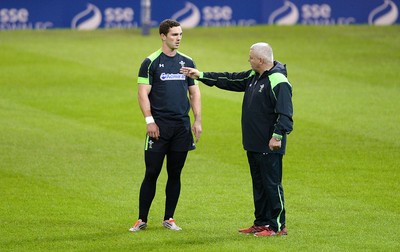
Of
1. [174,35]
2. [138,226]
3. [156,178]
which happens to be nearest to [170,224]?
[138,226]

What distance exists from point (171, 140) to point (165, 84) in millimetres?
612

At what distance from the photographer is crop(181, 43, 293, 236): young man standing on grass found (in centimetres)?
1014

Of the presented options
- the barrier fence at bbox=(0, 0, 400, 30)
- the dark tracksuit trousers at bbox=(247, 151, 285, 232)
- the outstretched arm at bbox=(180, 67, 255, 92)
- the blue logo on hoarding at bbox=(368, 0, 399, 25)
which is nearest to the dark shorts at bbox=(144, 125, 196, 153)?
the outstretched arm at bbox=(180, 67, 255, 92)

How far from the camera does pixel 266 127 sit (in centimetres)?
1035

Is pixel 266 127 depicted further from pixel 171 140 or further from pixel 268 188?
pixel 171 140

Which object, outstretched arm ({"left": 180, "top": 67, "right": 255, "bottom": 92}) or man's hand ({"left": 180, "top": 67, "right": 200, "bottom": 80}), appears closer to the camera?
man's hand ({"left": 180, "top": 67, "right": 200, "bottom": 80})

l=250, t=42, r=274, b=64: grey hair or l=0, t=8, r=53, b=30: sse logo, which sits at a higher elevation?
l=250, t=42, r=274, b=64: grey hair

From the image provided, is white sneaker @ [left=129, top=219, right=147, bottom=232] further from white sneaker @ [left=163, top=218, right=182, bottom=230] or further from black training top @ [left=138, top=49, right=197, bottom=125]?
black training top @ [left=138, top=49, right=197, bottom=125]

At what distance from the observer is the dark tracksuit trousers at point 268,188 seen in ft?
34.0

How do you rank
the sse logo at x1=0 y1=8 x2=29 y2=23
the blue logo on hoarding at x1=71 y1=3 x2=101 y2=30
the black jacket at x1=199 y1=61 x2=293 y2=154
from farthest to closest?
1. the blue logo on hoarding at x1=71 y1=3 x2=101 y2=30
2. the sse logo at x1=0 y1=8 x2=29 y2=23
3. the black jacket at x1=199 y1=61 x2=293 y2=154

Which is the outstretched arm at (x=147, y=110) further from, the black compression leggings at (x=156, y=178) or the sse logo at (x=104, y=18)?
the sse logo at (x=104, y=18)

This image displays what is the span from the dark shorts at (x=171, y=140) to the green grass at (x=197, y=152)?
2.92 ft

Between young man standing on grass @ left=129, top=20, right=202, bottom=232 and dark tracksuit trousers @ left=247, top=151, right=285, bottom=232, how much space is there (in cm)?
82

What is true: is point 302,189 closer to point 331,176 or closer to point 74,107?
point 331,176
